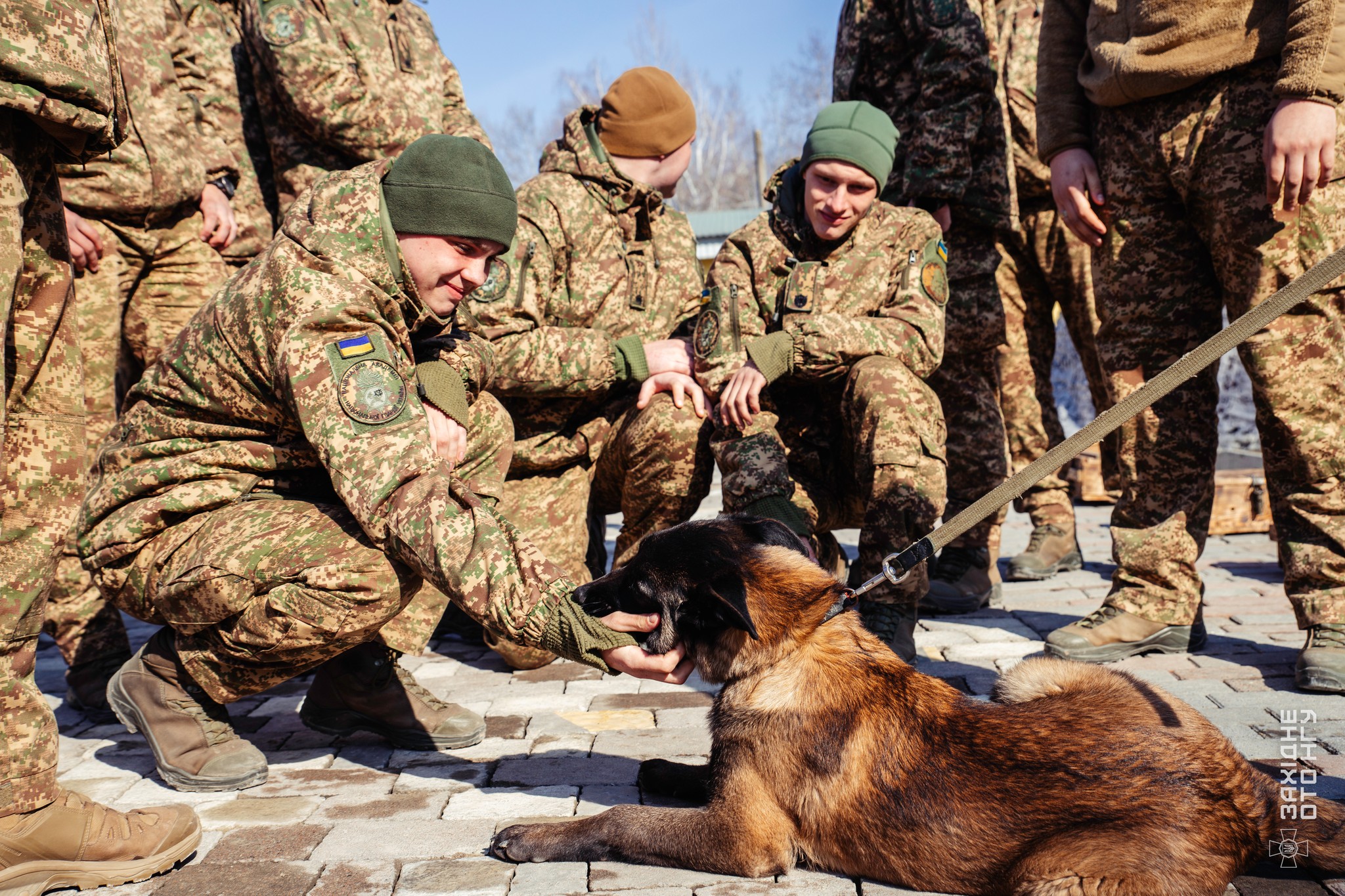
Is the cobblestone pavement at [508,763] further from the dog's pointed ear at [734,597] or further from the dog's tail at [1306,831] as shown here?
the dog's pointed ear at [734,597]

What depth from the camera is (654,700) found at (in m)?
3.93

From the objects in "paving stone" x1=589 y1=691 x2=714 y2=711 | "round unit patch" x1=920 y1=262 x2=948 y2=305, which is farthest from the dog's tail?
"round unit patch" x1=920 y1=262 x2=948 y2=305

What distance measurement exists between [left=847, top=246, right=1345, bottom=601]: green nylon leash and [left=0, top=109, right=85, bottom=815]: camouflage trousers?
2109 mm

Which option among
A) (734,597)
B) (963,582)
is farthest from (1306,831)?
(963,582)

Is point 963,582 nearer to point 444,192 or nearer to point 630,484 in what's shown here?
point 630,484

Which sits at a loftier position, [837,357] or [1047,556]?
[837,357]

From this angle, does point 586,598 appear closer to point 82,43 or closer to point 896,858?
point 896,858

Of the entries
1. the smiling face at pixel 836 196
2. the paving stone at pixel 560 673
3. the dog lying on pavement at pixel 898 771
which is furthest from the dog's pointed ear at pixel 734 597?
the smiling face at pixel 836 196

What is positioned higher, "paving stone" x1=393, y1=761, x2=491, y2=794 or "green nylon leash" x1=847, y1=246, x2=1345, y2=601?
"green nylon leash" x1=847, y1=246, x2=1345, y2=601

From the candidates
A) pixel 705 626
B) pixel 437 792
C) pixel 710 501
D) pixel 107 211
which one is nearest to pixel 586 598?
pixel 705 626

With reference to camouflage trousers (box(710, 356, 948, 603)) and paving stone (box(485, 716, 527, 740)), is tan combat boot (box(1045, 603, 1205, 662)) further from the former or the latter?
paving stone (box(485, 716, 527, 740))

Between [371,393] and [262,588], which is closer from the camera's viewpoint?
[371,393]

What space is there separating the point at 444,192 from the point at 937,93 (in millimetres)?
3310

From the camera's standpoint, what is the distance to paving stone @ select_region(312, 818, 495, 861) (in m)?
2.64
